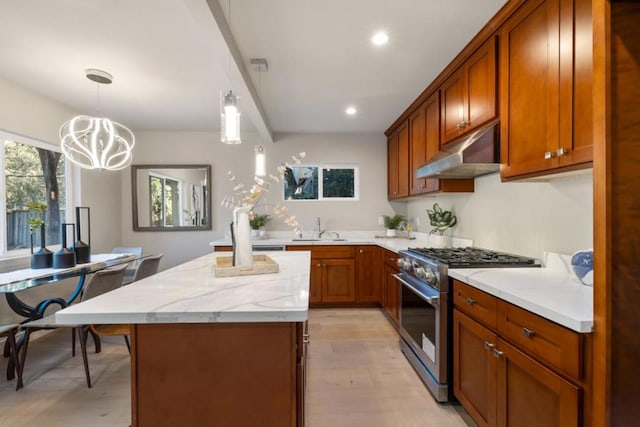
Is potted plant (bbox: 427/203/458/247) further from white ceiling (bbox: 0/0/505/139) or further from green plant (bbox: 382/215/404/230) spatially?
white ceiling (bbox: 0/0/505/139)

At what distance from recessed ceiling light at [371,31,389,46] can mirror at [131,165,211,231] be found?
3102 millimetres

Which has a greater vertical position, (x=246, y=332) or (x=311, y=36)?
(x=311, y=36)

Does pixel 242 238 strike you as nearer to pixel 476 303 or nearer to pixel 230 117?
pixel 230 117

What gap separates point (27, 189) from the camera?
3.13 meters

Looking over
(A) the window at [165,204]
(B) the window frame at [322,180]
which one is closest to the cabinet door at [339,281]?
(B) the window frame at [322,180]

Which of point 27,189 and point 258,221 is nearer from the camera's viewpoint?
point 27,189

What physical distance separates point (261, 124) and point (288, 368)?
308cm

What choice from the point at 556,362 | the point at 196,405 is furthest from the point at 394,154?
the point at 196,405

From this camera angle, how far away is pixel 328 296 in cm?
392

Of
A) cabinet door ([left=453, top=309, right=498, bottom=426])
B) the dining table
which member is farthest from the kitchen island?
the dining table

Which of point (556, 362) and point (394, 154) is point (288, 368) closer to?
point (556, 362)

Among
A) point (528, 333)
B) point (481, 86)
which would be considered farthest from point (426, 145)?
point (528, 333)

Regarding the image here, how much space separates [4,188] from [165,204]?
175 centimetres

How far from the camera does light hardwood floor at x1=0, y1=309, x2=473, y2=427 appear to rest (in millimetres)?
1867
